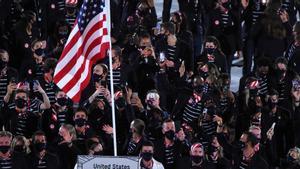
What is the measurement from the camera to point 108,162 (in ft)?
44.8

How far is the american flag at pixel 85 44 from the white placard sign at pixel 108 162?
2.83 ft

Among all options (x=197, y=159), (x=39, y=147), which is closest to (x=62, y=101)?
(x=39, y=147)

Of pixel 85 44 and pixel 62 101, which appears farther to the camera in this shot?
pixel 62 101

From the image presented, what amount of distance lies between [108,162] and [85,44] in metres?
1.49

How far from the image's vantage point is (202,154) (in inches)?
610

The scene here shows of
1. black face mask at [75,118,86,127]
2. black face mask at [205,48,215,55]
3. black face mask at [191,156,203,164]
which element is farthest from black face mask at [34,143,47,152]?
black face mask at [205,48,215,55]

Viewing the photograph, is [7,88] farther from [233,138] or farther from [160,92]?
[233,138]

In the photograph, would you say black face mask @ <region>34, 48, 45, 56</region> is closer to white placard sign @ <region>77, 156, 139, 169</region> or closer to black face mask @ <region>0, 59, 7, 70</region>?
black face mask @ <region>0, 59, 7, 70</region>

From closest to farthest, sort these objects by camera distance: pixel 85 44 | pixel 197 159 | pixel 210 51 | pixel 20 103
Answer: pixel 85 44, pixel 197 159, pixel 20 103, pixel 210 51

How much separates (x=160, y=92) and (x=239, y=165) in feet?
9.37

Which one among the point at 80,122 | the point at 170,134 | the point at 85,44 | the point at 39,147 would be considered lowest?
the point at 39,147

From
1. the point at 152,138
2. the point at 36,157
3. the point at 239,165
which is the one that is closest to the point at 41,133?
the point at 36,157

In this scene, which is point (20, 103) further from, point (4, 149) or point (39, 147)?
point (4, 149)

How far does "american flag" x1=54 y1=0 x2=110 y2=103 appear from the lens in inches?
563
